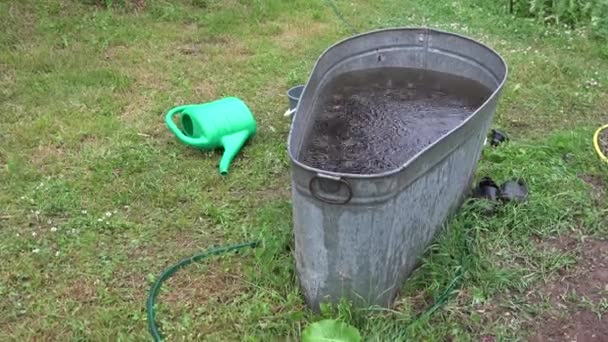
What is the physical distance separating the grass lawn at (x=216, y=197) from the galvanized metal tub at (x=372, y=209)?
0.34 feet

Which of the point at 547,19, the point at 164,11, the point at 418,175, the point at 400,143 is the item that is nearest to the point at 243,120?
the point at 400,143

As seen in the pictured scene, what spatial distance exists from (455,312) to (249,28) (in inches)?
152

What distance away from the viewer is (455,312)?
2.49 m

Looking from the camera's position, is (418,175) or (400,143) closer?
(418,175)

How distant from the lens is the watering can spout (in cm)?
351

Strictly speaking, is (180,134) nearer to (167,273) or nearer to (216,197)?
(216,197)

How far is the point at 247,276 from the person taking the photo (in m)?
2.75

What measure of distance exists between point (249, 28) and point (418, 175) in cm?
379

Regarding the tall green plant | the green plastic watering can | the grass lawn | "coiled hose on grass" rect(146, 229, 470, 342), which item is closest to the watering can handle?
the green plastic watering can

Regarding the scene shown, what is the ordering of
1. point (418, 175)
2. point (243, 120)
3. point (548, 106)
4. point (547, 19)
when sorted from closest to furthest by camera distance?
point (418, 175), point (243, 120), point (548, 106), point (547, 19)

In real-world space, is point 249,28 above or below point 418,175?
below

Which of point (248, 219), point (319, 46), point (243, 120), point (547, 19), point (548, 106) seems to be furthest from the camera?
point (547, 19)

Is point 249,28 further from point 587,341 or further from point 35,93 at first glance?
point 587,341

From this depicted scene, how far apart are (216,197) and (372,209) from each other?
137 centimetres
